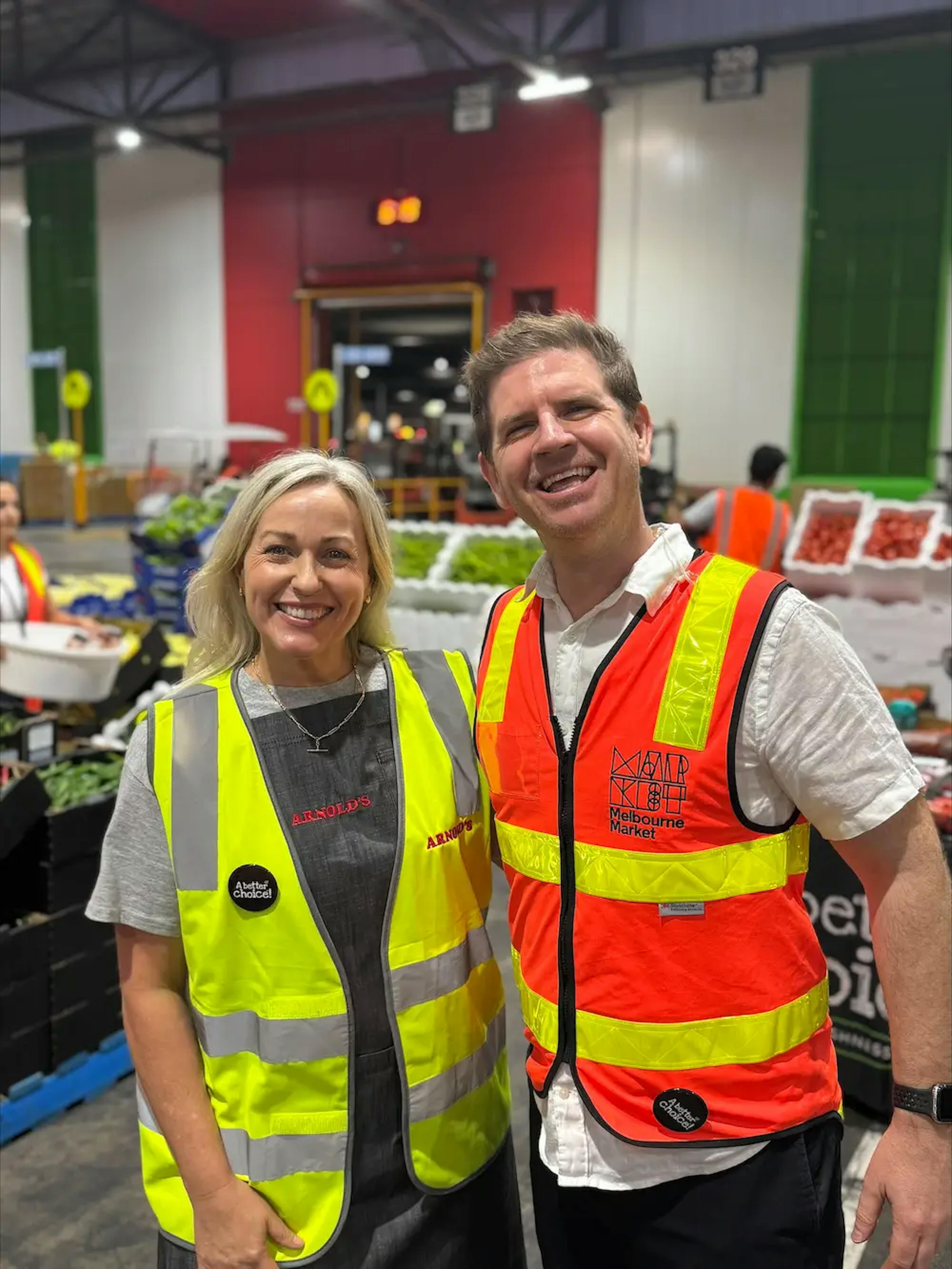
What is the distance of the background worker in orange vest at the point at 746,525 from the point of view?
5.05 m

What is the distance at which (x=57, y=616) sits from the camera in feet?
14.2

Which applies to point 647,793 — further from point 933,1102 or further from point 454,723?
point 933,1102

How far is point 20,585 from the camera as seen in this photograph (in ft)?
13.2

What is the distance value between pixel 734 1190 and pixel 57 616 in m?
3.72

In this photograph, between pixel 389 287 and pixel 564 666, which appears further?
pixel 389 287

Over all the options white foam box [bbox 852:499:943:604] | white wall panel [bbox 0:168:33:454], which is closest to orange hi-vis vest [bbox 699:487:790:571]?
white foam box [bbox 852:499:943:604]

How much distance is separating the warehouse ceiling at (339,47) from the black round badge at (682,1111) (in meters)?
10.6

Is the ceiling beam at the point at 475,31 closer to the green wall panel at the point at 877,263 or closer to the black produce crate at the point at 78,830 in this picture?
the green wall panel at the point at 877,263

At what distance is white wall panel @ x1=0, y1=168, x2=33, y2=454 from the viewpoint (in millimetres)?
17891

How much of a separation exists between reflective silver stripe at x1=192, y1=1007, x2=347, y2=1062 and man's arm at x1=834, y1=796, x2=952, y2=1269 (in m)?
0.64

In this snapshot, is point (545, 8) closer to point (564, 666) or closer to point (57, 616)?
point (57, 616)

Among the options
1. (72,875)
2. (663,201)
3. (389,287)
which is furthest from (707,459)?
(72,875)

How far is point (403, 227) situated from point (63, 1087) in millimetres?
13461

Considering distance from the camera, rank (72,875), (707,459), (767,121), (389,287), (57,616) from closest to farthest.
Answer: (72,875) → (57,616) → (767,121) → (707,459) → (389,287)
